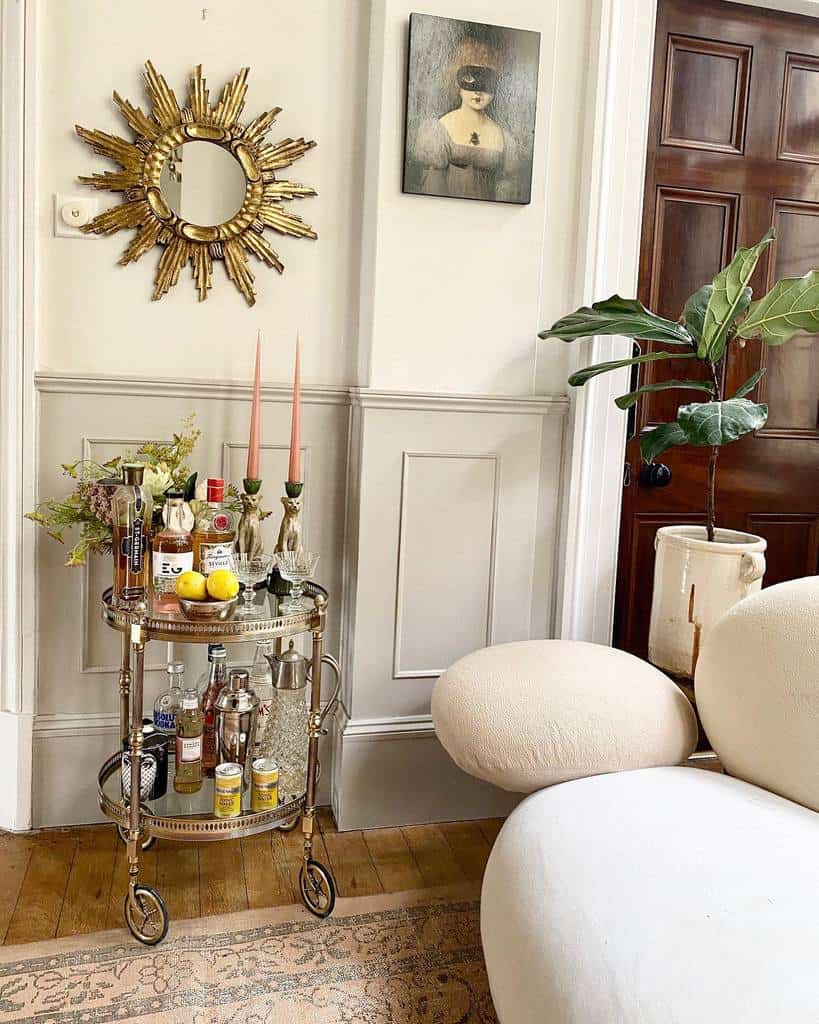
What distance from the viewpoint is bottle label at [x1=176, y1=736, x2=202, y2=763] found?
1.92 metres

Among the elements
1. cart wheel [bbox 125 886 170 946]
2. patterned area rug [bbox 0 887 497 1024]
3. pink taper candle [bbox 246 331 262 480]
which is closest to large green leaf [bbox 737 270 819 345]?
pink taper candle [bbox 246 331 262 480]

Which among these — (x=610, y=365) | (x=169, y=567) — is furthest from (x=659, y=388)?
(x=169, y=567)

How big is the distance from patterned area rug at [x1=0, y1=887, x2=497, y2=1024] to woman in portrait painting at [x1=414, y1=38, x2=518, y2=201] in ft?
5.46

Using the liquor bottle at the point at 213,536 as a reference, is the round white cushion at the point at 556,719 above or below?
below

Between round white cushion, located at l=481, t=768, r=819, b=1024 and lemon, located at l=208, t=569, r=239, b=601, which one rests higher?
lemon, located at l=208, t=569, r=239, b=601

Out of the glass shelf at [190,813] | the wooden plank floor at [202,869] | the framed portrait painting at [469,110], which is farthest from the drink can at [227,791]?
the framed portrait painting at [469,110]

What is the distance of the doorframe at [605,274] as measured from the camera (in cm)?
224

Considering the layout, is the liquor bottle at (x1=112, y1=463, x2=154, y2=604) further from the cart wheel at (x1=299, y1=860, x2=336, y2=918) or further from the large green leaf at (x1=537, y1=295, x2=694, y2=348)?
the large green leaf at (x1=537, y1=295, x2=694, y2=348)

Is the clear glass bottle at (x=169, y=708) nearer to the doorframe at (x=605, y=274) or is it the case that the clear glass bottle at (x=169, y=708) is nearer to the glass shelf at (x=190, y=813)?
the glass shelf at (x=190, y=813)

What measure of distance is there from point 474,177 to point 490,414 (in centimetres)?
57

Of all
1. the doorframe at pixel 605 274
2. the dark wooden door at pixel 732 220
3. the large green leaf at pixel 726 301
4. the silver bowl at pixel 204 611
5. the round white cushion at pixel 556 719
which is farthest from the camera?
the dark wooden door at pixel 732 220

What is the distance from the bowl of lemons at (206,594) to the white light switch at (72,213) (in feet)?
2.83

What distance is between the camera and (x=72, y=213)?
204cm

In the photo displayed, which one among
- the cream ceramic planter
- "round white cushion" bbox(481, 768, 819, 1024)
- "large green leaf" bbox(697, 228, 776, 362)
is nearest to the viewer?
"round white cushion" bbox(481, 768, 819, 1024)
